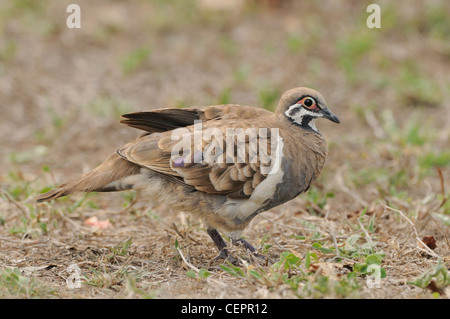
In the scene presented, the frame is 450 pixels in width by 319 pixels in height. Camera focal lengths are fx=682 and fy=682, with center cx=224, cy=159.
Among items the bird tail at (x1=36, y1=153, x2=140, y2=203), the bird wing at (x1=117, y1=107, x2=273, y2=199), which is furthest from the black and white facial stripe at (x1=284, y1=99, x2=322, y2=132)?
the bird tail at (x1=36, y1=153, x2=140, y2=203)

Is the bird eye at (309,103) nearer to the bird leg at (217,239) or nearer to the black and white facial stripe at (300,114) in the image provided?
the black and white facial stripe at (300,114)

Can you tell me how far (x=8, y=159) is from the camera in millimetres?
6727

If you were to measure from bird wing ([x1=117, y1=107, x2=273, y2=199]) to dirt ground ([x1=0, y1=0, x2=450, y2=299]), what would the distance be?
0.47 m

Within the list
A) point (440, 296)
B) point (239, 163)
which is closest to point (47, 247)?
point (239, 163)

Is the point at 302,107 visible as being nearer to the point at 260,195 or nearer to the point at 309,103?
the point at 309,103

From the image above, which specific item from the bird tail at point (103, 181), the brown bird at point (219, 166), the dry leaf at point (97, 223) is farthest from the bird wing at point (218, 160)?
the dry leaf at point (97, 223)

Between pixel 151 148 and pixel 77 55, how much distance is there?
202 inches

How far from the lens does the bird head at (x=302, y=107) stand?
15.0 feet

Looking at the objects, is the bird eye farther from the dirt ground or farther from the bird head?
the dirt ground

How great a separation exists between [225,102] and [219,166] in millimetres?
2883

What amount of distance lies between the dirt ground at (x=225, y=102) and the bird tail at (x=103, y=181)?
0.39 m

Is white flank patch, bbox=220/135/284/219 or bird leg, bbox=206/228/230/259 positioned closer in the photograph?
white flank patch, bbox=220/135/284/219

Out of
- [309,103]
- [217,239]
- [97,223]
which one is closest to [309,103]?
[309,103]

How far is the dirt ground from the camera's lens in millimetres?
3953
